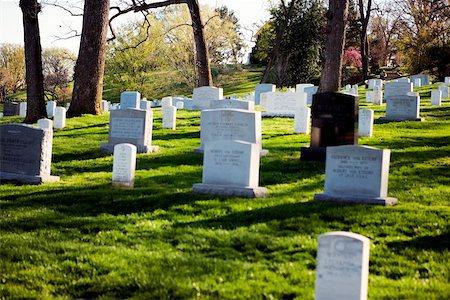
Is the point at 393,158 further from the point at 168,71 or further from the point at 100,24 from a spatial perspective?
the point at 168,71

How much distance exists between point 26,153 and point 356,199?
6.28 m

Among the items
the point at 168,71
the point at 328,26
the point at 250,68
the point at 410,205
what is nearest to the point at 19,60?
the point at 168,71

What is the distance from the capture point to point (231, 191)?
9469mm

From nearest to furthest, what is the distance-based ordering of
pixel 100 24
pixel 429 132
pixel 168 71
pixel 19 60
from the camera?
pixel 429 132 → pixel 100 24 → pixel 168 71 → pixel 19 60

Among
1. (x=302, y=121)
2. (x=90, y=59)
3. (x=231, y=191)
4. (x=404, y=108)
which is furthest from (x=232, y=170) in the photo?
(x=90, y=59)

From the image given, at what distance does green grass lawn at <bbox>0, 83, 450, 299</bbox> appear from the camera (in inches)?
232

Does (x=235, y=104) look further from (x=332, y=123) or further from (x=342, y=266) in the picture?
(x=342, y=266)

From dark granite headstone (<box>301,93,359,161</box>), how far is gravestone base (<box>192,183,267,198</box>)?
342 cm

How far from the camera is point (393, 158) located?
492 inches

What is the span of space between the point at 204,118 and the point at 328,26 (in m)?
6.44

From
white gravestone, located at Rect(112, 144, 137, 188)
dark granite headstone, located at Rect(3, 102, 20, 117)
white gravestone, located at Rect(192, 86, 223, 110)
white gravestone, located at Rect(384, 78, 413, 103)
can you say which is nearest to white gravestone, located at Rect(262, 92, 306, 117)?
white gravestone, located at Rect(192, 86, 223, 110)

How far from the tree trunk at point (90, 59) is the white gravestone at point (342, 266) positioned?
17.6 m

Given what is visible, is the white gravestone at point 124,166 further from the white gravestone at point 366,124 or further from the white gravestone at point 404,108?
the white gravestone at point 404,108

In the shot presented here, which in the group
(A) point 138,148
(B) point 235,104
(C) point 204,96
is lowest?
(A) point 138,148
